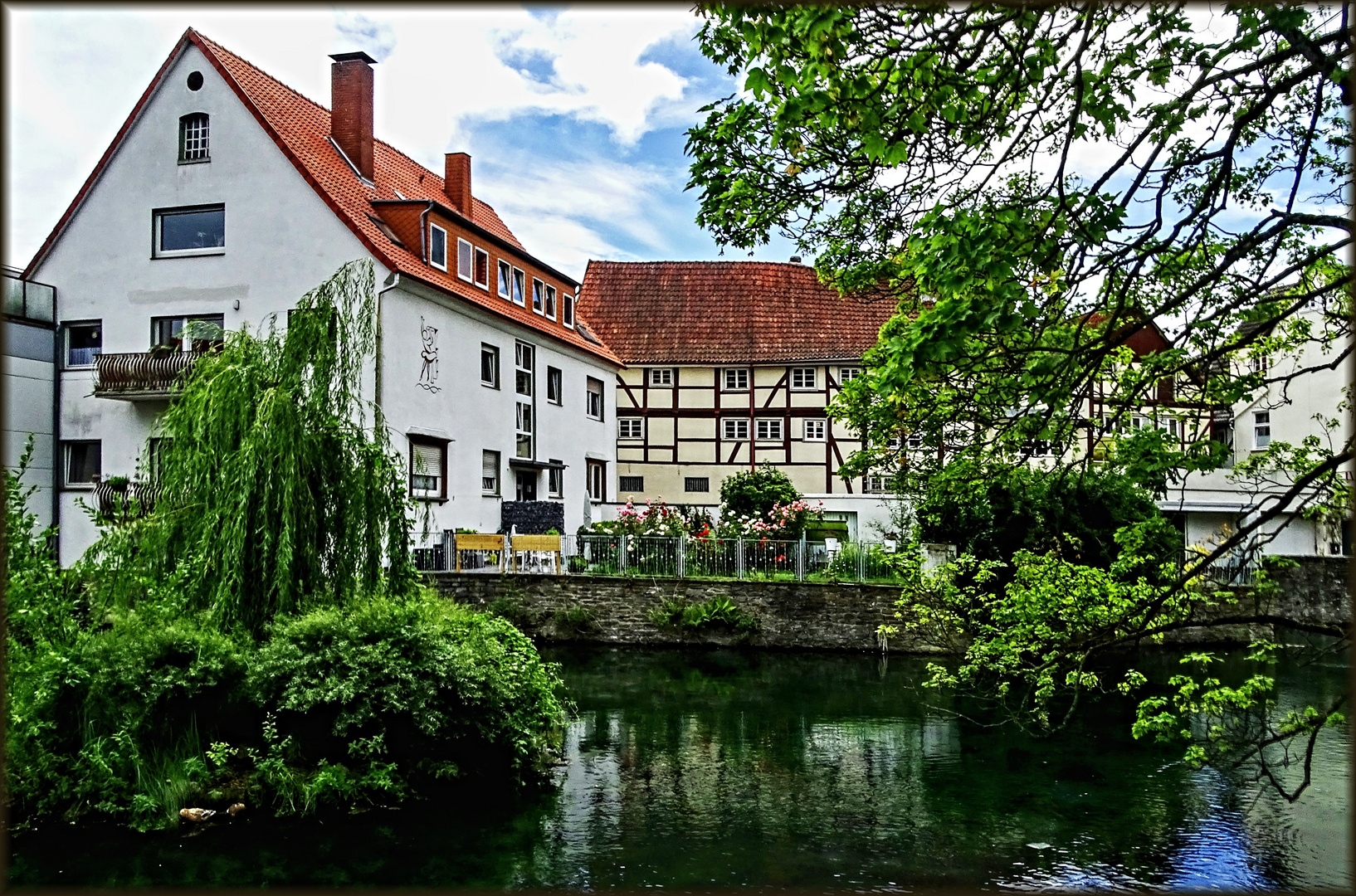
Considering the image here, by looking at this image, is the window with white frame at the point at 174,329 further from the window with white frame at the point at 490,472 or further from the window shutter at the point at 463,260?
the window with white frame at the point at 490,472

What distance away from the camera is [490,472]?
1070 inches

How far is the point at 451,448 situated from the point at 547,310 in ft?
25.4

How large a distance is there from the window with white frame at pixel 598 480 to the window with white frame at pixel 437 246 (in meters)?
10.3

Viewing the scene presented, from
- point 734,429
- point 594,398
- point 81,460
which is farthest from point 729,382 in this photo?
Result: point 81,460

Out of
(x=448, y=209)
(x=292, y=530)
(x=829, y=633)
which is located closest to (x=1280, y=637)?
(x=829, y=633)

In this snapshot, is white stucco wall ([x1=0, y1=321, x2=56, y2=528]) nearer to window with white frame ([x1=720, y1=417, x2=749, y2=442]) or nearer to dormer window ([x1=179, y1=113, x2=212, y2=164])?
dormer window ([x1=179, y1=113, x2=212, y2=164])

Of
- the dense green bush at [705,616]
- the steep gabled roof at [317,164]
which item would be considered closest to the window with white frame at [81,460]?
the steep gabled roof at [317,164]

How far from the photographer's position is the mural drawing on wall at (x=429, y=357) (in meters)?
23.9

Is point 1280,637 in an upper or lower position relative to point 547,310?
lower

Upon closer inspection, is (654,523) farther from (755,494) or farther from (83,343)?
(83,343)

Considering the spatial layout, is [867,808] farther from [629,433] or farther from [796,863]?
[629,433]

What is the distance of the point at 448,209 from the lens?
24750mm

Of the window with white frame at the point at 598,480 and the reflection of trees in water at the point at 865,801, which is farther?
the window with white frame at the point at 598,480

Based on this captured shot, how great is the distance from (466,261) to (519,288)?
10.5ft
